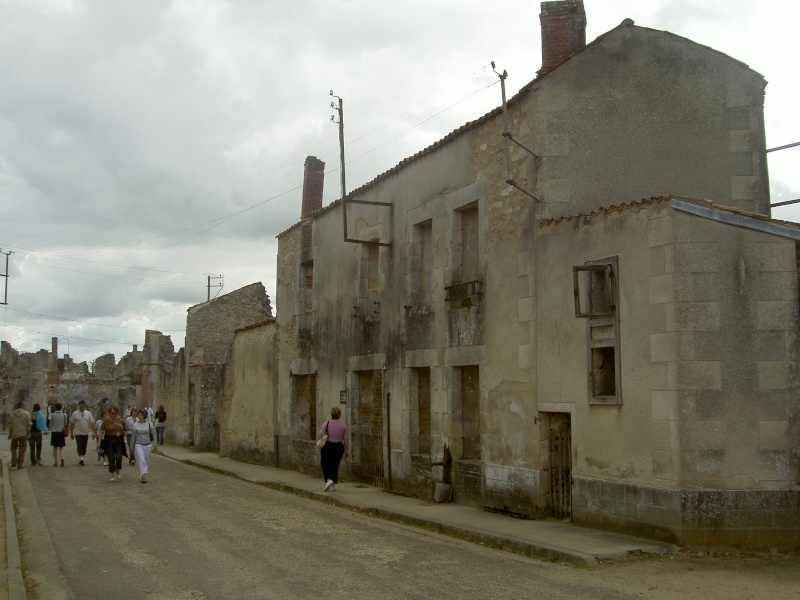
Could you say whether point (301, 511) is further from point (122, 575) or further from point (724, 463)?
point (724, 463)

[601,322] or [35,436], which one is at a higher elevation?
[601,322]

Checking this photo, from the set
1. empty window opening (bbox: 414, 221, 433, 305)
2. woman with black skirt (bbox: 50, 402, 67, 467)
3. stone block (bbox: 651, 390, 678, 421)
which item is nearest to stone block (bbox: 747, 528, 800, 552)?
stone block (bbox: 651, 390, 678, 421)

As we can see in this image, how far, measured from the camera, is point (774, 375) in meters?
9.16

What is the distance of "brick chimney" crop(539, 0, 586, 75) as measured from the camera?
1280 cm

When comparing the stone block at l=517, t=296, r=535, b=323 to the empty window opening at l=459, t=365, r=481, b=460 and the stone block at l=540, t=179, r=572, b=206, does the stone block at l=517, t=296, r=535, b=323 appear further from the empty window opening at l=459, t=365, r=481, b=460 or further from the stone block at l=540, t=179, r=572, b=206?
the empty window opening at l=459, t=365, r=481, b=460

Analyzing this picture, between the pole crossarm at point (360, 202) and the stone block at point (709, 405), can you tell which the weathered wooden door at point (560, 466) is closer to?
the stone block at point (709, 405)

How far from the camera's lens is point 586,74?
38.8 feet

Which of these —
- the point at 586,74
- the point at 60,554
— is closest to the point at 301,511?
the point at 60,554

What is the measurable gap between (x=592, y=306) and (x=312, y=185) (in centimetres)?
1281

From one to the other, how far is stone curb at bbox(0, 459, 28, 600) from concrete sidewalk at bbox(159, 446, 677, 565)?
16.4ft

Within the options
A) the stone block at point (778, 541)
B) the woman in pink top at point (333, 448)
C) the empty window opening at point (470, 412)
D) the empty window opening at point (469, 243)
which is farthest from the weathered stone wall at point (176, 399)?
the stone block at point (778, 541)

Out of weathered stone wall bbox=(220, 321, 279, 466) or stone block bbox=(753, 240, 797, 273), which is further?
weathered stone wall bbox=(220, 321, 279, 466)

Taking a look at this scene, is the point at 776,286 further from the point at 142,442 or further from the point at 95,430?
the point at 95,430

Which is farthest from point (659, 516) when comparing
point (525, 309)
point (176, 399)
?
point (176, 399)
